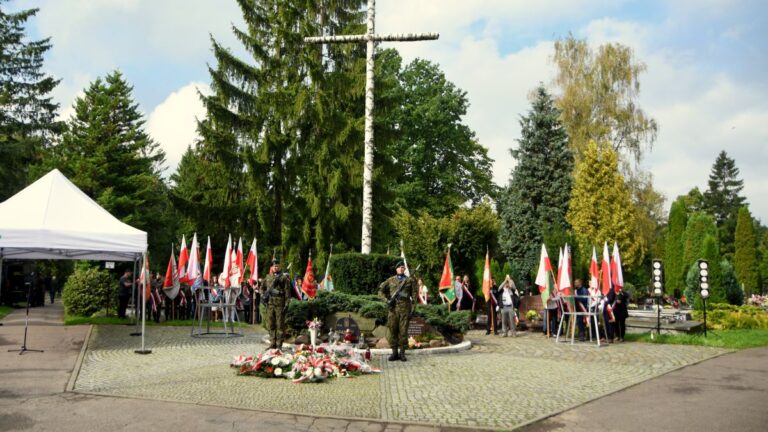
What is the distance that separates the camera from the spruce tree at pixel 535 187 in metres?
35.5

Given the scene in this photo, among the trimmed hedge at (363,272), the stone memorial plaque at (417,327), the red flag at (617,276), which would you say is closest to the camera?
the stone memorial plaque at (417,327)

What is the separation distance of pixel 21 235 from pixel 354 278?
773 cm

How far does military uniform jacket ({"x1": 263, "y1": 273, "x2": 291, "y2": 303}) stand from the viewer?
13.7 m

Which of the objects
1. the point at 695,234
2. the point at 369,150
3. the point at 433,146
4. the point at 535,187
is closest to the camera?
the point at 369,150

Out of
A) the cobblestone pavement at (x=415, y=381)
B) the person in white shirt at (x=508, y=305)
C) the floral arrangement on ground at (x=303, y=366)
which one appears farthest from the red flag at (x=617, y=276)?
the floral arrangement on ground at (x=303, y=366)

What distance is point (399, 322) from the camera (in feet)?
42.7

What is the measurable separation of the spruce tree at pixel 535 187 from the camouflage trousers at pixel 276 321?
23.5 meters

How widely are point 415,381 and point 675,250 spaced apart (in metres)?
46.8

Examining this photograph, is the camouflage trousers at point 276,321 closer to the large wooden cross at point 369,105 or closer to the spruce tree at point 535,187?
the large wooden cross at point 369,105

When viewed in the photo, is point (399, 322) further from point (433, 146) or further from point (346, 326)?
point (433, 146)

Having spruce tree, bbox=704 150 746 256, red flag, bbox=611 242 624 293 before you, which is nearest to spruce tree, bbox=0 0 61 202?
red flag, bbox=611 242 624 293

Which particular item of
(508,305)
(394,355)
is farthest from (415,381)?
(508,305)

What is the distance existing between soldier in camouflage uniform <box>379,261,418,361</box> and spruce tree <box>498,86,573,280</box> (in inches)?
913

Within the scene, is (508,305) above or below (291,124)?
below
